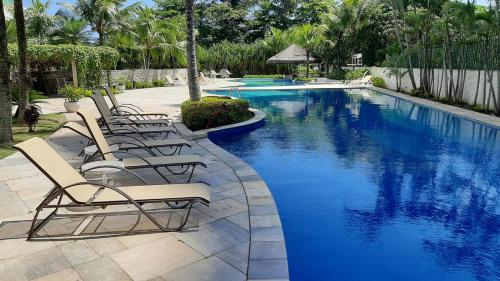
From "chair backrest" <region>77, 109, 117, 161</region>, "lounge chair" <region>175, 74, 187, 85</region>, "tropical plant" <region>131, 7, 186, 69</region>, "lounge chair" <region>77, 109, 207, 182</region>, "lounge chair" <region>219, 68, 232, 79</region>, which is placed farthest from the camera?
"lounge chair" <region>219, 68, 232, 79</region>

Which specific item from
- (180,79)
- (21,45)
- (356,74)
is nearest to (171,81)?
(180,79)

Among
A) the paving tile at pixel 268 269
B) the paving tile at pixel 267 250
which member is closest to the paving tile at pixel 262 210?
the paving tile at pixel 267 250

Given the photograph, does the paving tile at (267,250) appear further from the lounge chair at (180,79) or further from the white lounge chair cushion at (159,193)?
the lounge chair at (180,79)

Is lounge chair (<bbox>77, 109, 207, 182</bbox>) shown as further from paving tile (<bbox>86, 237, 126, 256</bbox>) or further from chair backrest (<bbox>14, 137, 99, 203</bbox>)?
paving tile (<bbox>86, 237, 126, 256</bbox>)

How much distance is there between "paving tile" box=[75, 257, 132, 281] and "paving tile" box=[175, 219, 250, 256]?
76 centimetres

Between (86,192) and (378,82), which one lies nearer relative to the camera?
(86,192)

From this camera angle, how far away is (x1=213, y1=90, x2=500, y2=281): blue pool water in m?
4.35

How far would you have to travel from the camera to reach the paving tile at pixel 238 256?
141 inches

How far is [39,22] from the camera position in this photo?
26.8 meters

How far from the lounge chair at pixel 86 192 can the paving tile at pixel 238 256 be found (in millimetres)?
584

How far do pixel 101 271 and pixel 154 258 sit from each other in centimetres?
48

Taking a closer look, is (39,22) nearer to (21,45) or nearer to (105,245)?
(21,45)

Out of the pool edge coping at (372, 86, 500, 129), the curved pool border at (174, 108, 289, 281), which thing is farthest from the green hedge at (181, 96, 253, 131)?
the pool edge coping at (372, 86, 500, 129)

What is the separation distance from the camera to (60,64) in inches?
926
